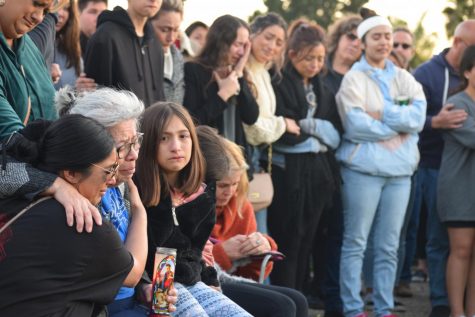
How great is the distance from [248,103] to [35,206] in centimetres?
338

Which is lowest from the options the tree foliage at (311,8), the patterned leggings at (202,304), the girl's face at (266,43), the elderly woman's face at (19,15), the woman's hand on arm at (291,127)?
the patterned leggings at (202,304)

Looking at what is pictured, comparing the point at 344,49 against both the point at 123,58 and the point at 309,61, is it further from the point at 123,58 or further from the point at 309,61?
the point at 123,58

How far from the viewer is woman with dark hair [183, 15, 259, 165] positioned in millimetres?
6348

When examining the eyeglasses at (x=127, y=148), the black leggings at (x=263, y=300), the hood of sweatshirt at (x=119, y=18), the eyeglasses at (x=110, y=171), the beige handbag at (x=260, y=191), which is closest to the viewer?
the eyeglasses at (x=110, y=171)

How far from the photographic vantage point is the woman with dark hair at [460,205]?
22.7ft

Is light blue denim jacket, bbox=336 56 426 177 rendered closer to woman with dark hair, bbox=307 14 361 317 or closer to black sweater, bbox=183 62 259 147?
woman with dark hair, bbox=307 14 361 317

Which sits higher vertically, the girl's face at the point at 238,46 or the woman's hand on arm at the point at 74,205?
the girl's face at the point at 238,46

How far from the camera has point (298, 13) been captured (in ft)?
130

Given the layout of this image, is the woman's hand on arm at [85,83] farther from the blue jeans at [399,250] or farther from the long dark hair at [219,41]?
the blue jeans at [399,250]

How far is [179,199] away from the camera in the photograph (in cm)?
470

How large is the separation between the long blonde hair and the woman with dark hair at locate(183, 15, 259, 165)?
905 mm

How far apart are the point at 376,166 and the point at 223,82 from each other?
138 centimetres

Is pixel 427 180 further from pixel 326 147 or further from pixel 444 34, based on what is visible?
pixel 444 34

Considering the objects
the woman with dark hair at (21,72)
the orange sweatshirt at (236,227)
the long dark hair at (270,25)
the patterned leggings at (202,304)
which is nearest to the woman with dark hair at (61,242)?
the woman with dark hair at (21,72)
